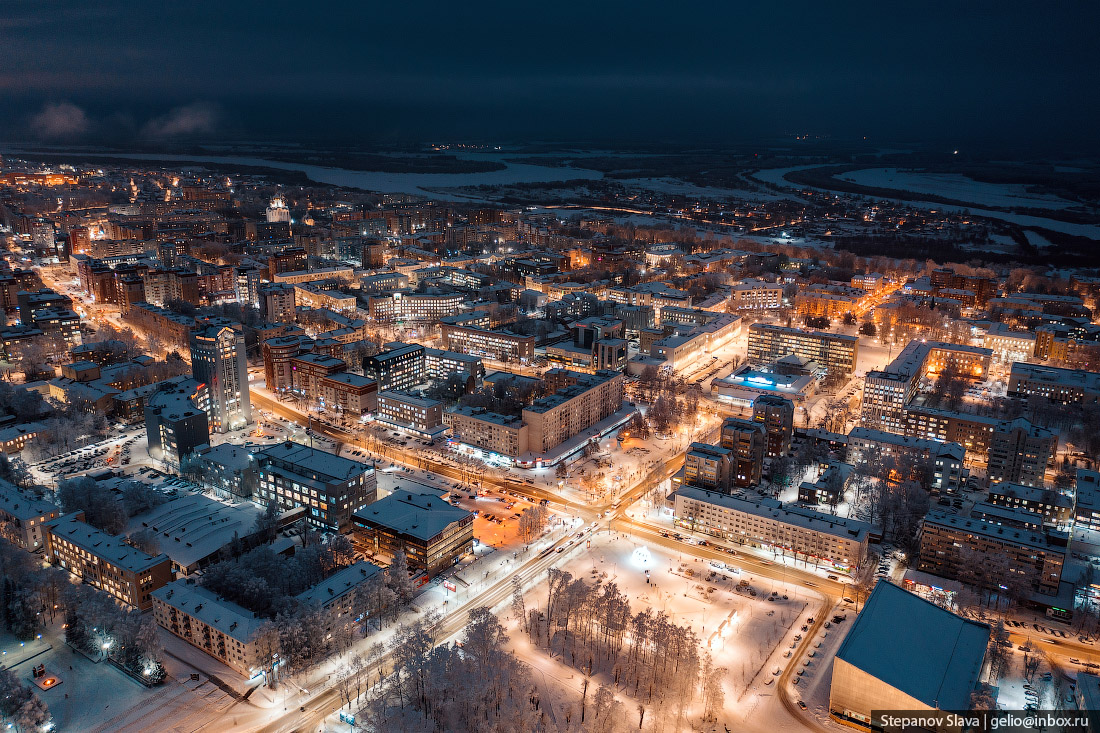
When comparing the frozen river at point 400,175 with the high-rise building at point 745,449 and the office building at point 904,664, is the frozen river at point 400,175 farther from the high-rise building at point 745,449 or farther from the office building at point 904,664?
the office building at point 904,664

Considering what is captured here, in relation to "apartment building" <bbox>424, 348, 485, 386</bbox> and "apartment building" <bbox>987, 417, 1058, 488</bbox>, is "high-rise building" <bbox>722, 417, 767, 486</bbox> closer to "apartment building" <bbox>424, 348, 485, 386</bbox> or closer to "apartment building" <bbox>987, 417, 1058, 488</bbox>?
"apartment building" <bbox>987, 417, 1058, 488</bbox>

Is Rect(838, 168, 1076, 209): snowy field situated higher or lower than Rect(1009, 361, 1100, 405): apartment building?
higher

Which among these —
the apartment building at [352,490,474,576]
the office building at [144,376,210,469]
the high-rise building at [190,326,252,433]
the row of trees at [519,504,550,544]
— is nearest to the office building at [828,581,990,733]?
the row of trees at [519,504,550,544]

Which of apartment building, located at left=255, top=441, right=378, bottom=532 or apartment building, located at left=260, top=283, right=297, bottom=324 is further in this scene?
apartment building, located at left=260, top=283, right=297, bottom=324

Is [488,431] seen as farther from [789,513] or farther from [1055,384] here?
[1055,384]

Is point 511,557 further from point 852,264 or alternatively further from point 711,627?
point 852,264

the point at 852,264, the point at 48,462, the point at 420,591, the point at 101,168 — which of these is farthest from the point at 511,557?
Answer: the point at 101,168

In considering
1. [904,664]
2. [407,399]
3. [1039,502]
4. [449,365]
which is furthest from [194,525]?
[1039,502]
